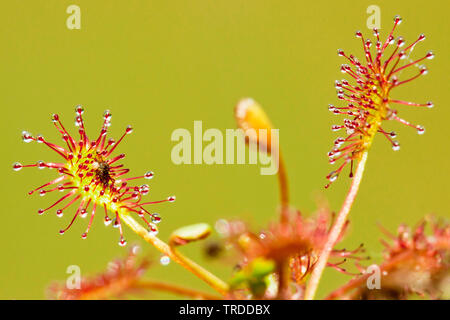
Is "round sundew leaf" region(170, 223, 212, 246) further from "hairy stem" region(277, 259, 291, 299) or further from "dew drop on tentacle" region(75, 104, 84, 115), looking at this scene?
"dew drop on tentacle" region(75, 104, 84, 115)

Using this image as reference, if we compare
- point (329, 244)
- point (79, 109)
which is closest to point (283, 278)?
point (329, 244)

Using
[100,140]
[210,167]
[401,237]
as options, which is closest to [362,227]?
[210,167]

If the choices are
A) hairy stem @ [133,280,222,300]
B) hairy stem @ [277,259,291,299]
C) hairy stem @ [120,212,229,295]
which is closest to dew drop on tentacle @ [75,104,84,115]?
hairy stem @ [120,212,229,295]

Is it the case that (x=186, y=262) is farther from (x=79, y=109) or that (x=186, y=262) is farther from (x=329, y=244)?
(x=79, y=109)

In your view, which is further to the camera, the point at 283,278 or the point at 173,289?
the point at 173,289

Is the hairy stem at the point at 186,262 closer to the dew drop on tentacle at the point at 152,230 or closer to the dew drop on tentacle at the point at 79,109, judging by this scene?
the dew drop on tentacle at the point at 152,230
